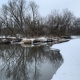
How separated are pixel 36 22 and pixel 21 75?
3992 cm

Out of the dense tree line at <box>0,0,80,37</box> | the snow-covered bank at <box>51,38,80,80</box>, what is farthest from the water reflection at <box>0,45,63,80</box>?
the dense tree line at <box>0,0,80,37</box>

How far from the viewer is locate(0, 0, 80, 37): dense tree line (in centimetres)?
4012

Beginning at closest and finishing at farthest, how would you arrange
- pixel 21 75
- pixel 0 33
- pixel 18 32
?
pixel 21 75
pixel 18 32
pixel 0 33

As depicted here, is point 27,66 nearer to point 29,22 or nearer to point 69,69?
point 69,69

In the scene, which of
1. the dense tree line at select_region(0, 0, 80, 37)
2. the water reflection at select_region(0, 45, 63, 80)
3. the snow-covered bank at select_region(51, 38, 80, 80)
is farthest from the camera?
the dense tree line at select_region(0, 0, 80, 37)

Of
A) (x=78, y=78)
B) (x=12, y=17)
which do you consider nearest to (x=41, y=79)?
(x=78, y=78)

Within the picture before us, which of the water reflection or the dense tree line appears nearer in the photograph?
the water reflection

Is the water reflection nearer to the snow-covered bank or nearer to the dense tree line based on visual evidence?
the snow-covered bank

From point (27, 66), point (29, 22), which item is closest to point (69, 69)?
point (27, 66)

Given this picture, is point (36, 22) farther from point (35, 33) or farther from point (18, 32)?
point (18, 32)

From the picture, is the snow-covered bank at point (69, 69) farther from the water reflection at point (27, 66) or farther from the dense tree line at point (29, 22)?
the dense tree line at point (29, 22)

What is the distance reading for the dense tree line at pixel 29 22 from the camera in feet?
132

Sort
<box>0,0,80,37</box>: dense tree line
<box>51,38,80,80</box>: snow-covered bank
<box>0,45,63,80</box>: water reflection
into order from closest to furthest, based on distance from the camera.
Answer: <box>51,38,80,80</box>: snow-covered bank < <box>0,45,63,80</box>: water reflection < <box>0,0,80,37</box>: dense tree line

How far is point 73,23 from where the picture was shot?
60844mm
